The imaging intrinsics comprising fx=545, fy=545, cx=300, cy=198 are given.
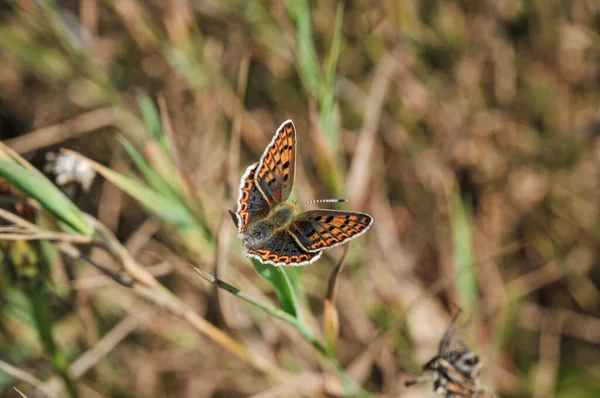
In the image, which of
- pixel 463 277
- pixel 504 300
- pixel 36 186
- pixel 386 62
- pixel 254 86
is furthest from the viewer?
pixel 254 86

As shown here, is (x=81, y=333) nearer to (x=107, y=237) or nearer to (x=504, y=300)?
(x=107, y=237)

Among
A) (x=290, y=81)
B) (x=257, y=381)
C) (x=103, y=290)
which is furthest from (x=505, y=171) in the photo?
Result: (x=103, y=290)

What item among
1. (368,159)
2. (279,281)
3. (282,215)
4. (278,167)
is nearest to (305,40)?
(278,167)

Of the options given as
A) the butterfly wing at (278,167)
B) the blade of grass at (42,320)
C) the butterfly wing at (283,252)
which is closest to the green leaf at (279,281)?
the butterfly wing at (283,252)

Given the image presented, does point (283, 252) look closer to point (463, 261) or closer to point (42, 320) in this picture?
point (42, 320)

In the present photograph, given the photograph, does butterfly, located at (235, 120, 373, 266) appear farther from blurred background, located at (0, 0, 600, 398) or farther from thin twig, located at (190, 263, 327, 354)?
blurred background, located at (0, 0, 600, 398)

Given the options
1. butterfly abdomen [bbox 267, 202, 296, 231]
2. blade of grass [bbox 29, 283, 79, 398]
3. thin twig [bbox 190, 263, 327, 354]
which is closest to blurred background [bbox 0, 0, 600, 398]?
butterfly abdomen [bbox 267, 202, 296, 231]
